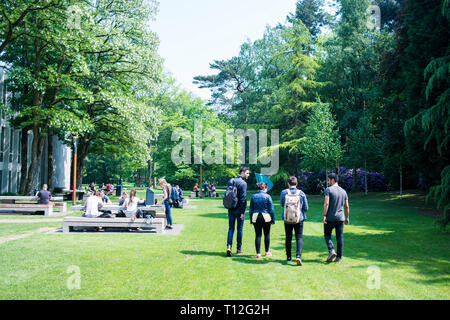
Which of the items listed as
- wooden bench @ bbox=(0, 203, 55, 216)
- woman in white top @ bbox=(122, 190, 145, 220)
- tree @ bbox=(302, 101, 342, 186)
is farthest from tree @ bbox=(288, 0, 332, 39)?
woman in white top @ bbox=(122, 190, 145, 220)

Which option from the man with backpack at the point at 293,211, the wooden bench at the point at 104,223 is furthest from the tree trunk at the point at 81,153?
the man with backpack at the point at 293,211

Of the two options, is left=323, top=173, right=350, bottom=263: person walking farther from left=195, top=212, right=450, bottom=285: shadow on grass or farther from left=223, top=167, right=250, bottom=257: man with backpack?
left=223, top=167, right=250, bottom=257: man with backpack

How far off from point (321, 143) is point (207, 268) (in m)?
22.9

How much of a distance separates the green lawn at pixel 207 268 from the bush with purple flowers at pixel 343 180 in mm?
25789

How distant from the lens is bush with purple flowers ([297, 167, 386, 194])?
3778cm

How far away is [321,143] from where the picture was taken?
2841 centimetres

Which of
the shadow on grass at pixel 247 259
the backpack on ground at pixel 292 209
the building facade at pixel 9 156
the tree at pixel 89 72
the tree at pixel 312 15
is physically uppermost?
the tree at pixel 312 15

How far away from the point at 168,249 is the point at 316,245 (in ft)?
14.0

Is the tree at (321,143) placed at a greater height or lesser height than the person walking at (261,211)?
Result: greater

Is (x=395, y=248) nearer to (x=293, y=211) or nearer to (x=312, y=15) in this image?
(x=293, y=211)

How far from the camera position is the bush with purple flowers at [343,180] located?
3778 cm

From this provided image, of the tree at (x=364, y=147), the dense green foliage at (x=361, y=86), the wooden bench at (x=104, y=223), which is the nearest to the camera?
the wooden bench at (x=104, y=223)

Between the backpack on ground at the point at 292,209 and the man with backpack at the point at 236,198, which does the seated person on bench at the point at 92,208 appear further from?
the backpack on ground at the point at 292,209

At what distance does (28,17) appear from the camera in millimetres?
22031
